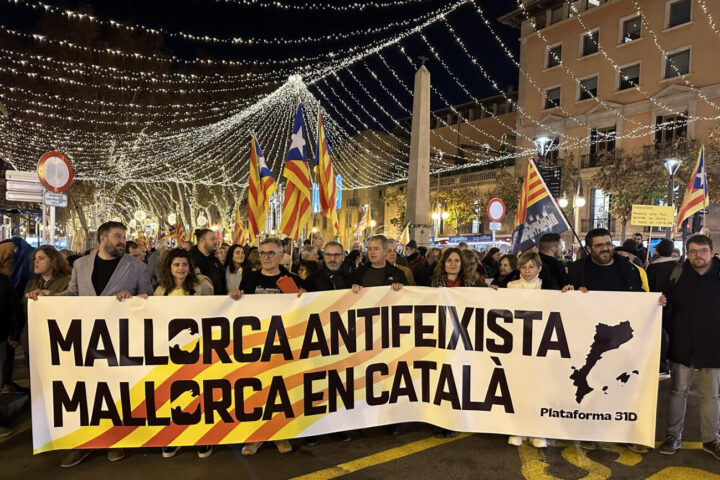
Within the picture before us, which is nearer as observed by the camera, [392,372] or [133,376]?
[133,376]

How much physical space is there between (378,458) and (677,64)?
28456mm

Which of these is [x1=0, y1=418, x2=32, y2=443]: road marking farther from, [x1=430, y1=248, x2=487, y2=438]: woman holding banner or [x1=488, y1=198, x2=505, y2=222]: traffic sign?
[x1=488, y1=198, x2=505, y2=222]: traffic sign

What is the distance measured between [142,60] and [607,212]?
2419 centimetres

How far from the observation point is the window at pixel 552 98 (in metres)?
31.0

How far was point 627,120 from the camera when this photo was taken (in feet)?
88.7

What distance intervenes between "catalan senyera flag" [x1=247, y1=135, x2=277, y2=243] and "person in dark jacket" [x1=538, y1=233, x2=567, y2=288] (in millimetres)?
4977

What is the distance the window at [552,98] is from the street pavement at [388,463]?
3011cm

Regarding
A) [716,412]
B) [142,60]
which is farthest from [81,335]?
[142,60]

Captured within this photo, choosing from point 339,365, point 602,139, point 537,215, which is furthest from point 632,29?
point 339,365

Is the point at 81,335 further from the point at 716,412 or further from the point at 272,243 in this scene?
the point at 716,412

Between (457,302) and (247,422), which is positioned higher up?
(457,302)

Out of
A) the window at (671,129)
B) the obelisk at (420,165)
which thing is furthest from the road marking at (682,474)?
the window at (671,129)

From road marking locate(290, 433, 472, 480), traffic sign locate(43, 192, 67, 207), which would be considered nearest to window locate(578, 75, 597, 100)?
traffic sign locate(43, 192, 67, 207)

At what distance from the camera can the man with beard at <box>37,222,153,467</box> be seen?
429cm
